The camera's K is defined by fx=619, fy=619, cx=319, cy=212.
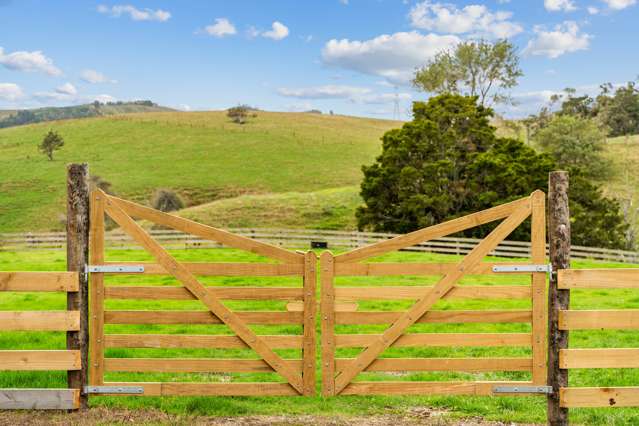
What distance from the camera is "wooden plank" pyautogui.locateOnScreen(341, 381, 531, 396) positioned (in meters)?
6.85

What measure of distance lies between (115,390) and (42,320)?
44.3 inches

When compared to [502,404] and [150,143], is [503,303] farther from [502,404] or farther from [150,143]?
[150,143]

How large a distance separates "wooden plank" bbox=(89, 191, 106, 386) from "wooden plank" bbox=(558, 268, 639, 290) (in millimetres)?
5034

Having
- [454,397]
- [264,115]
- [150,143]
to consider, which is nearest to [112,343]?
[454,397]

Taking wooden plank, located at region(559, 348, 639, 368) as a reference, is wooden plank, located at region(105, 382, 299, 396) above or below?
below

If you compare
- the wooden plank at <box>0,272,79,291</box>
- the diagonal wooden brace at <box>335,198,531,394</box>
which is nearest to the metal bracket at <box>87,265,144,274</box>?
the wooden plank at <box>0,272,79,291</box>

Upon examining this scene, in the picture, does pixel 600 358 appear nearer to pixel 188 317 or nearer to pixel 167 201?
pixel 188 317

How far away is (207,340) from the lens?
6.91m

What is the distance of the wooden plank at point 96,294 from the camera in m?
6.94

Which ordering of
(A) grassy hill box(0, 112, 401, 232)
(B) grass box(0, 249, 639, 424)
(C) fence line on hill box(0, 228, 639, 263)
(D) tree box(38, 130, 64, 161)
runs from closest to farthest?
(B) grass box(0, 249, 639, 424)
(C) fence line on hill box(0, 228, 639, 263)
(A) grassy hill box(0, 112, 401, 232)
(D) tree box(38, 130, 64, 161)

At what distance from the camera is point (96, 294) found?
273 inches

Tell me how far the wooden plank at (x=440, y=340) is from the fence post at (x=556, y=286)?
0.32m

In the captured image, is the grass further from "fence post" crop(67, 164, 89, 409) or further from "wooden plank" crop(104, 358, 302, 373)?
"fence post" crop(67, 164, 89, 409)

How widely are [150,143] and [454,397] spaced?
7717cm
